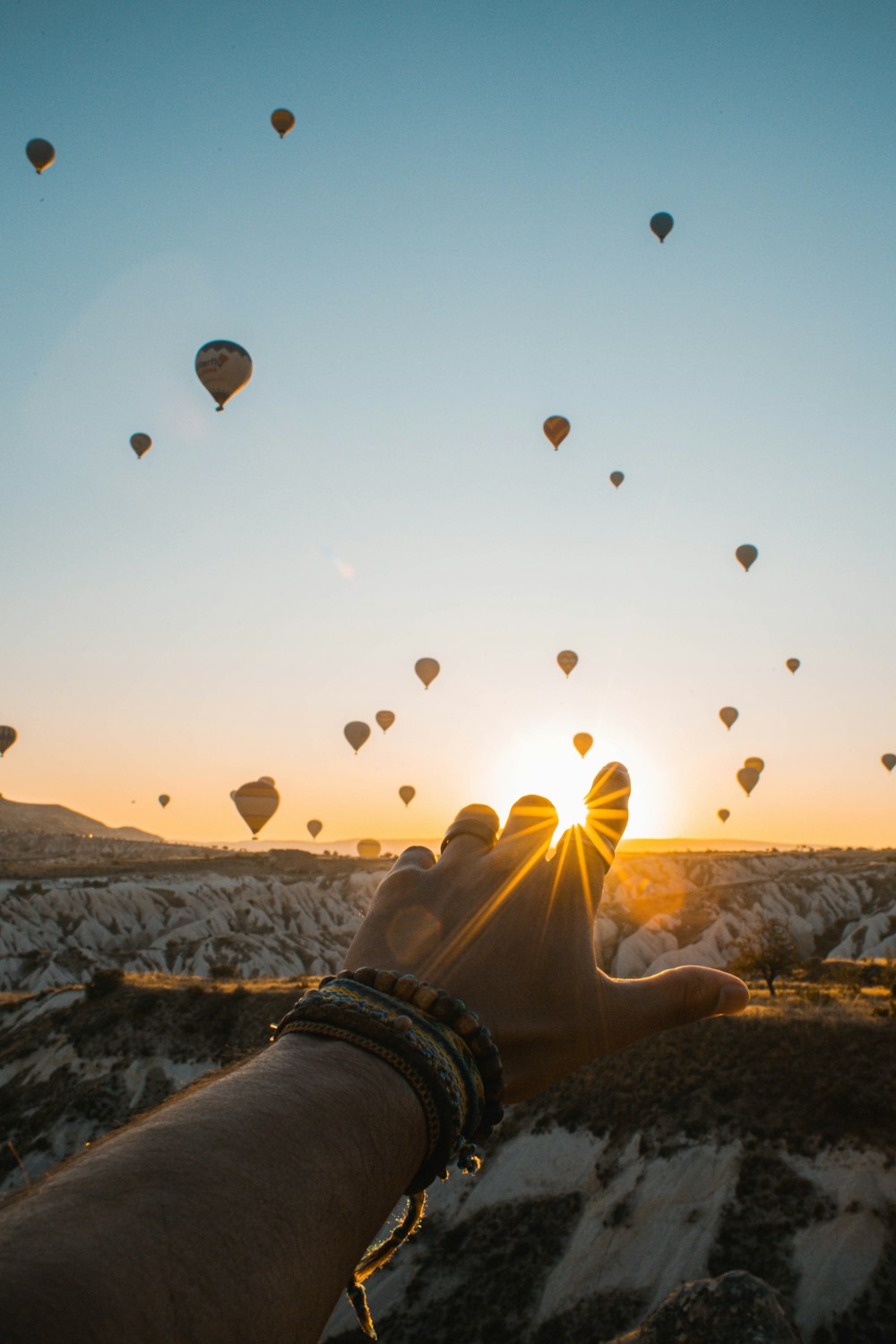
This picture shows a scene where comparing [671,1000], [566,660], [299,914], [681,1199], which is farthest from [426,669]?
[671,1000]

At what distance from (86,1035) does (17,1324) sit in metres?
42.3

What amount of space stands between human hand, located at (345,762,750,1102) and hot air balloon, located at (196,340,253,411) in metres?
33.0

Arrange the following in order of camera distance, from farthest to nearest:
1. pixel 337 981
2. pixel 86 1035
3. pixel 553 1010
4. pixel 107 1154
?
1. pixel 86 1035
2. pixel 553 1010
3. pixel 337 981
4. pixel 107 1154

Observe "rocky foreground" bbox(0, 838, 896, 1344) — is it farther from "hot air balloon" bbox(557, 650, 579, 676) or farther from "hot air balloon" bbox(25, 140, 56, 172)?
"hot air balloon" bbox(25, 140, 56, 172)

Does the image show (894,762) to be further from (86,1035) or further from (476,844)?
(476,844)

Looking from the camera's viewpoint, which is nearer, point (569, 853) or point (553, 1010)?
point (553, 1010)

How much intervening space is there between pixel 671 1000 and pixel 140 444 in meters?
45.6

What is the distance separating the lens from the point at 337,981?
217 cm

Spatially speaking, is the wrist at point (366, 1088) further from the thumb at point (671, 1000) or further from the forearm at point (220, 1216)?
the thumb at point (671, 1000)

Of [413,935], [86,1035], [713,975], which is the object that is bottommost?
[86,1035]

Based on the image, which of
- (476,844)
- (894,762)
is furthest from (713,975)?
(894,762)

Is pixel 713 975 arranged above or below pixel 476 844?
below

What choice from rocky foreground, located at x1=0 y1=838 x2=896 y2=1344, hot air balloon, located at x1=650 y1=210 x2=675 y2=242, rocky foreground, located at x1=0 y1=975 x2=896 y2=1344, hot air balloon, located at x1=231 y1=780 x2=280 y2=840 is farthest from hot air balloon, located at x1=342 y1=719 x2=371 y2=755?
hot air balloon, located at x1=650 y1=210 x2=675 y2=242

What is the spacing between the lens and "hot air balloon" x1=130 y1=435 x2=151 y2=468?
1679 inches
